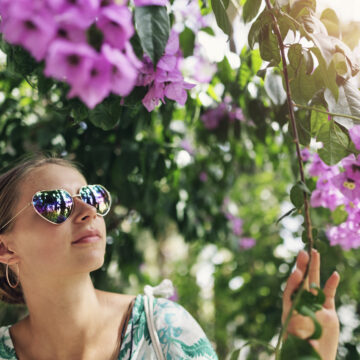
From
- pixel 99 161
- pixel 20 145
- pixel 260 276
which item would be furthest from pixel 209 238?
pixel 20 145

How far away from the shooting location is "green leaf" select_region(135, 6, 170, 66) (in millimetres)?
593

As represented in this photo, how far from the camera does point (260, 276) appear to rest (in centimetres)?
290

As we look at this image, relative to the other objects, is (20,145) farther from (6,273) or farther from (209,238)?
(209,238)

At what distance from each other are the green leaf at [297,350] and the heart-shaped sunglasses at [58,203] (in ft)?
2.71

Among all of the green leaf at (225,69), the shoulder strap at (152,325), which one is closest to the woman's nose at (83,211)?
the shoulder strap at (152,325)

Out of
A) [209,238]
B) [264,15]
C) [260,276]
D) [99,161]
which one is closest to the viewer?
[264,15]

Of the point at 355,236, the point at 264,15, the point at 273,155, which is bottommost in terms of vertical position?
the point at 273,155

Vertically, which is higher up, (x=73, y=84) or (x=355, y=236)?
(x=73, y=84)

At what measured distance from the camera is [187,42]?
1260 millimetres

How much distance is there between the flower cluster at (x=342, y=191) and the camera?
1024 mm

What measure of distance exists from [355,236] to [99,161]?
1.07 metres

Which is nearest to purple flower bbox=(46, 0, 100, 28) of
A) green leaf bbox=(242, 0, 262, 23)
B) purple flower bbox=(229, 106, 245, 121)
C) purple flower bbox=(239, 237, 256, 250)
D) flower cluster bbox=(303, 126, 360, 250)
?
green leaf bbox=(242, 0, 262, 23)

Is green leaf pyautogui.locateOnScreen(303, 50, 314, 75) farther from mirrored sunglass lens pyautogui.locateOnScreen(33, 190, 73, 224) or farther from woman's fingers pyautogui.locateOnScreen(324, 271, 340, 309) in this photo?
mirrored sunglass lens pyautogui.locateOnScreen(33, 190, 73, 224)

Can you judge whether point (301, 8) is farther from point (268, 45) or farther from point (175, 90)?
point (175, 90)
